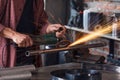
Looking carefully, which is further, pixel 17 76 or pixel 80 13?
pixel 80 13

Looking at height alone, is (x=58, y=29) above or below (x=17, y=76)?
above

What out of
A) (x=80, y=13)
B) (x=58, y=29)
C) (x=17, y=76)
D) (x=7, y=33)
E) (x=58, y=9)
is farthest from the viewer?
(x=58, y=9)

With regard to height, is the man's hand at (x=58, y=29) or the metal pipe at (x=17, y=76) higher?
the man's hand at (x=58, y=29)

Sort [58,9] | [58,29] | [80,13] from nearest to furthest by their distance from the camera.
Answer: [58,29]
[80,13]
[58,9]

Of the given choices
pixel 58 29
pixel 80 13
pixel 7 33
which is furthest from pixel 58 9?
pixel 7 33

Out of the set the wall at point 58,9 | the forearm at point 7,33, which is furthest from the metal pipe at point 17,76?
the wall at point 58,9

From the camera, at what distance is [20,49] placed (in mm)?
1259

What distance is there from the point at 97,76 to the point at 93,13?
1634 mm

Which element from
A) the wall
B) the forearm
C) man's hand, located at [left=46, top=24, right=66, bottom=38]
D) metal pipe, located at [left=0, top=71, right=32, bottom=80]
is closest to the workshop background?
the wall

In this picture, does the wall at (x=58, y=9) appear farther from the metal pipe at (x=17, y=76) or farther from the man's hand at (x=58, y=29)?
the metal pipe at (x=17, y=76)

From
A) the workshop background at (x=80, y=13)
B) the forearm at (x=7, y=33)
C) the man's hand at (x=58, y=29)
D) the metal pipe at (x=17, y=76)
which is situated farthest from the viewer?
the workshop background at (x=80, y=13)

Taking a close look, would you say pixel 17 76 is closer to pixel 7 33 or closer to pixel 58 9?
pixel 7 33

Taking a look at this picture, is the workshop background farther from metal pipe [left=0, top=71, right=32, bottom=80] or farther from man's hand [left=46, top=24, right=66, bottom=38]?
metal pipe [left=0, top=71, right=32, bottom=80]

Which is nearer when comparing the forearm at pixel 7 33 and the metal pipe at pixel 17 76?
the metal pipe at pixel 17 76
